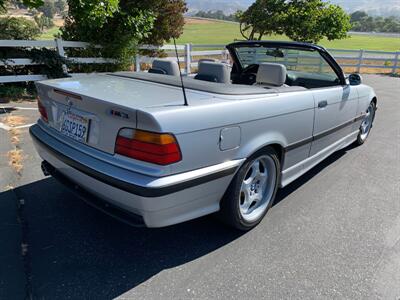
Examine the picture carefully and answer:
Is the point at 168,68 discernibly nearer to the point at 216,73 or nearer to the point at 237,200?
the point at 216,73

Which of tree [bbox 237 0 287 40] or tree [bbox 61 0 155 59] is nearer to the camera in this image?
tree [bbox 61 0 155 59]

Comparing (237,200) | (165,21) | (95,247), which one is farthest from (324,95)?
(165,21)

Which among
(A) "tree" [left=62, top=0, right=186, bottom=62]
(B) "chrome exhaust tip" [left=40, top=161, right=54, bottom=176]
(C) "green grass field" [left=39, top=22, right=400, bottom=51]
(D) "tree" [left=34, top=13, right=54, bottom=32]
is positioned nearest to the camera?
(B) "chrome exhaust tip" [left=40, top=161, right=54, bottom=176]

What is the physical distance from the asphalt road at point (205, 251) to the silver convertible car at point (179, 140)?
1.07ft

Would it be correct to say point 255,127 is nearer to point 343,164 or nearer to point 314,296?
point 314,296

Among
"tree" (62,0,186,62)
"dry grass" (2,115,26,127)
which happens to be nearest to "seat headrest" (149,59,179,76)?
"dry grass" (2,115,26,127)

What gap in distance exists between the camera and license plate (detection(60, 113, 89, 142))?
8.05 ft

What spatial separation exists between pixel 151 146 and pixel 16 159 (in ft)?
9.69

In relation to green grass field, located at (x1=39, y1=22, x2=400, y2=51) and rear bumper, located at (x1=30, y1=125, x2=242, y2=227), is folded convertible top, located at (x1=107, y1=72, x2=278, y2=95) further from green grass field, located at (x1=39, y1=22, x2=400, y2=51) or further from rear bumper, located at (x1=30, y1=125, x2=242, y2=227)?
green grass field, located at (x1=39, y1=22, x2=400, y2=51)

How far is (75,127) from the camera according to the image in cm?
255

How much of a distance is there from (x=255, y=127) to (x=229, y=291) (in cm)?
121

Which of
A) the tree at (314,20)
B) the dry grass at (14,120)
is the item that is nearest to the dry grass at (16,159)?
the dry grass at (14,120)

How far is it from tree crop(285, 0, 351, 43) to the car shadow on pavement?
1430cm

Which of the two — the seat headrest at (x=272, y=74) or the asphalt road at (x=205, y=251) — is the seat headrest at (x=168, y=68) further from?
the asphalt road at (x=205, y=251)
